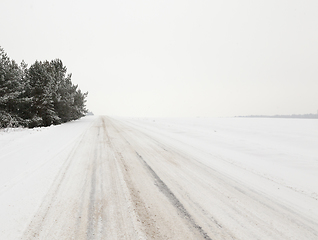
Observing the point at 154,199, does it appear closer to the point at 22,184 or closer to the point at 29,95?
the point at 22,184

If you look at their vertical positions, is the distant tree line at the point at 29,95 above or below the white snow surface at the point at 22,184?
above

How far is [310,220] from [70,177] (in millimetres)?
4894

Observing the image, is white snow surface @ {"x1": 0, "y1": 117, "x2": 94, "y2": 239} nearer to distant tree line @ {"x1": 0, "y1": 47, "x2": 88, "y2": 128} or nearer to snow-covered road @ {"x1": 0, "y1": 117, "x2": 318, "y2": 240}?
snow-covered road @ {"x1": 0, "y1": 117, "x2": 318, "y2": 240}

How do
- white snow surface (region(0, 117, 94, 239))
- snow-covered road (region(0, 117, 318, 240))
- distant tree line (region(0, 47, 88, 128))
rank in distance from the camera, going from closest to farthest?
snow-covered road (region(0, 117, 318, 240)), white snow surface (region(0, 117, 94, 239)), distant tree line (region(0, 47, 88, 128))

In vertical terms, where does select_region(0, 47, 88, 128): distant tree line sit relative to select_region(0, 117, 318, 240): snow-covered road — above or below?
above

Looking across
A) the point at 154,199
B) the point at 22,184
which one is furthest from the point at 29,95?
the point at 154,199

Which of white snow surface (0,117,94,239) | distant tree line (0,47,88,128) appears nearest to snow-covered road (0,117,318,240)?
white snow surface (0,117,94,239)

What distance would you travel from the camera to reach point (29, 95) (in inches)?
723

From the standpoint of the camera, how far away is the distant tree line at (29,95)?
50.2 feet

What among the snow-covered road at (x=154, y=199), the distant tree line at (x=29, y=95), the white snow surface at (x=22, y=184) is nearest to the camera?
the snow-covered road at (x=154, y=199)

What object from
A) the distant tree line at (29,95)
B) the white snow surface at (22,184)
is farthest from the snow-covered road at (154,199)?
the distant tree line at (29,95)

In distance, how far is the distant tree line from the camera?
50.2 feet

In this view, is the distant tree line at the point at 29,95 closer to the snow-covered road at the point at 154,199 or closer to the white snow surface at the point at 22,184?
the white snow surface at the point at 22,184

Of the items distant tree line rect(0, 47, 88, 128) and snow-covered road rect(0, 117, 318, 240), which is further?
distant tree line rect(0, 47, 88, 128)
